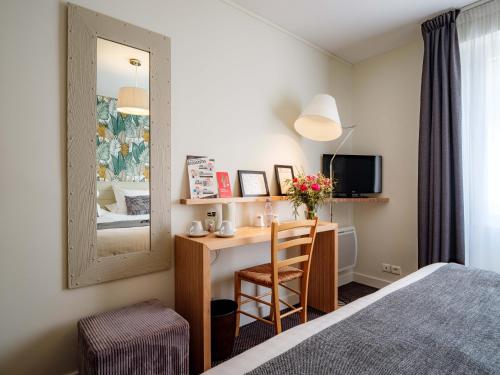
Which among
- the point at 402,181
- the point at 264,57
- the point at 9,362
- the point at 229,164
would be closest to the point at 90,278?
the point at 9,362

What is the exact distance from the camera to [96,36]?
67.7 inches

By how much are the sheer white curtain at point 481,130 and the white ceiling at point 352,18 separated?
25cm

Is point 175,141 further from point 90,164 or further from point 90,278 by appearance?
point 90,278

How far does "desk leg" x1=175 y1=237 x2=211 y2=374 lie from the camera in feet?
5.75

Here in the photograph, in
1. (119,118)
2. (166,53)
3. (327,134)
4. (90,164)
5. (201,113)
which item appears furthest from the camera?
(327,134)

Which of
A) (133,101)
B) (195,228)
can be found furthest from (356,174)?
(133,101)

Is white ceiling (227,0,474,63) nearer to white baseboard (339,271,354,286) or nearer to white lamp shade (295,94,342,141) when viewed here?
white lamp shade (295,94,342,141)

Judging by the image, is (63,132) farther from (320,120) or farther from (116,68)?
(320,120)

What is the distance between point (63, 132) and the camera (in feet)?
5.37

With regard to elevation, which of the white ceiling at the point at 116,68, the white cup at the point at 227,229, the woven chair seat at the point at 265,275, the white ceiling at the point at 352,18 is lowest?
the woven chair seat at the point at 265,275

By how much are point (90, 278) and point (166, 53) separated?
151cm

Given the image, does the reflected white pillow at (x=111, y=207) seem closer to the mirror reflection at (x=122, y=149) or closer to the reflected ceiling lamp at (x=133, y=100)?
the mirror reflection at (x=122, y=149)

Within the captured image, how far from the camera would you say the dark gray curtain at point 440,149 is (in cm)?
244

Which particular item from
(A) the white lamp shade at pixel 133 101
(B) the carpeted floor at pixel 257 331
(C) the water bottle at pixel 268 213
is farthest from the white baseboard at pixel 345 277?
(A) the white lamp shade at pixel 133 101
